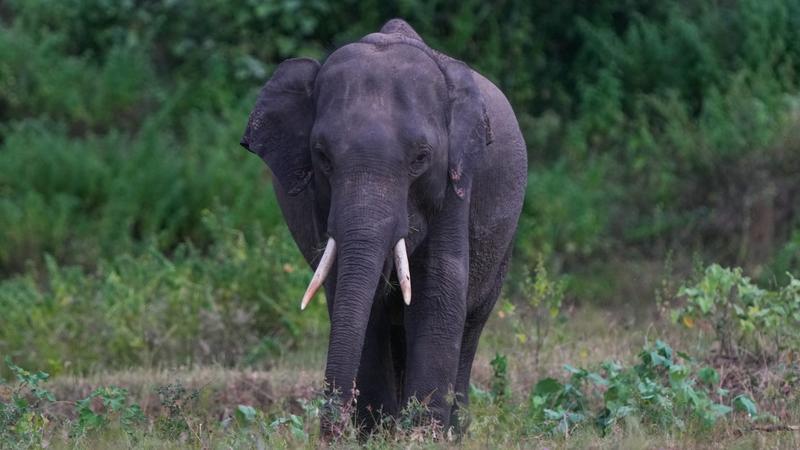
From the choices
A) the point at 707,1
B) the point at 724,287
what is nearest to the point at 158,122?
the point at 707,1

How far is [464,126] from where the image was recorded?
7.41 m

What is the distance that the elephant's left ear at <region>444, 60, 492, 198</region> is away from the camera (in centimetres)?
734

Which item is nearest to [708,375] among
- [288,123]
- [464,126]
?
[464,126]

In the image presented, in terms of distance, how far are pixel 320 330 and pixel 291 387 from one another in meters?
1.98

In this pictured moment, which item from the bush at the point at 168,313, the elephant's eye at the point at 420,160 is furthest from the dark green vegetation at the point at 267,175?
the elephant's eye at the point at 420,160

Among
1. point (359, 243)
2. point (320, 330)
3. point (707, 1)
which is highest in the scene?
point (359, 243)

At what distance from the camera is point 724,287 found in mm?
9250

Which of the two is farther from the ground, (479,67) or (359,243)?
(359,243)

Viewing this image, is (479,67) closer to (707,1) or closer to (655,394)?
(707,1)

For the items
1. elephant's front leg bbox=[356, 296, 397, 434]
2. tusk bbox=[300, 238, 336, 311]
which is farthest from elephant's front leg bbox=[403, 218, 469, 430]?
tusk bbox=[300, 238, 336, 311]

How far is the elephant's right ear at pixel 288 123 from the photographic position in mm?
7418

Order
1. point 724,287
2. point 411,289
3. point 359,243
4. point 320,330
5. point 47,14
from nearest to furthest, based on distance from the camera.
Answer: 1. point 359,243
2. point 411,289
3. point 724,287
4. point 320,330
5. point 47,14

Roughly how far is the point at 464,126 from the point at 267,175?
801 centimetres

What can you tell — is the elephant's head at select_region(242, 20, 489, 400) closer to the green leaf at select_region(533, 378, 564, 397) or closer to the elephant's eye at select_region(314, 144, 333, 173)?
the elephant's eye at select_region(314, 144, 333, 173)
